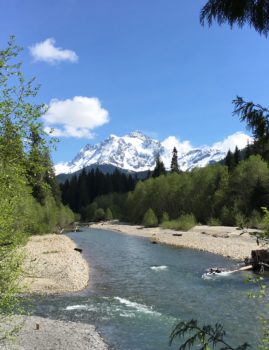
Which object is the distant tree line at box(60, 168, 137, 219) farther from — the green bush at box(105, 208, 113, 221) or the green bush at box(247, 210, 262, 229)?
the green bush at box(247, 210, 262, 229)

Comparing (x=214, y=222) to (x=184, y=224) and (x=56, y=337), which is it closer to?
(x=184, y=224)

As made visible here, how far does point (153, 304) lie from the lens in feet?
82.8

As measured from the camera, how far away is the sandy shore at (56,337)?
17.7 meters

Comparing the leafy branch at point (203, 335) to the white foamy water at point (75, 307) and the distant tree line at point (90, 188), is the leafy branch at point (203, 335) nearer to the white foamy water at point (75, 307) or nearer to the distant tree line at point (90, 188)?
the white foamy water at point (75, 307)

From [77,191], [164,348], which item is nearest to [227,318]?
[164,348]

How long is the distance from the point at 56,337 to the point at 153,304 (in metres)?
7.93

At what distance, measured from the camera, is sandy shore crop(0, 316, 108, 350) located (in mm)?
17688

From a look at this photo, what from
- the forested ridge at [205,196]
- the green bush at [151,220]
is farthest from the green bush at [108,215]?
the green bush at [151,220]

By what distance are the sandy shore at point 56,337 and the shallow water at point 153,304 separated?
2.43ft

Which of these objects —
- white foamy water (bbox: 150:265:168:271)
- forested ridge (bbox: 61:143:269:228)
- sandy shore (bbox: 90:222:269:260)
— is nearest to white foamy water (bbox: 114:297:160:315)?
white foamy water (bbox: 150:265:168:271)

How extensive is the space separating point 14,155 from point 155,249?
48847 millimetres

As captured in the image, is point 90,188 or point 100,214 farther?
point 90,188

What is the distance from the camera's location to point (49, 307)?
81.6 ft

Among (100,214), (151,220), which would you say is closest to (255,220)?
(151,220)
